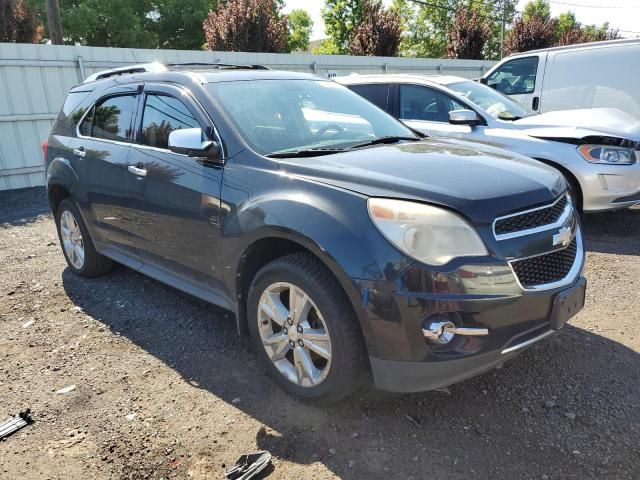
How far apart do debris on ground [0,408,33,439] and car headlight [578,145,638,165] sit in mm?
5463

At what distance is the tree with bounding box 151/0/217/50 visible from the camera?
32750 mm

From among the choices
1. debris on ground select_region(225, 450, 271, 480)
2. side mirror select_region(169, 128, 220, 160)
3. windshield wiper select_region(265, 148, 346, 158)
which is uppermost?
side mirror select_region(169, 128, 220, 160)

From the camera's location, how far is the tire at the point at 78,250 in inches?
187

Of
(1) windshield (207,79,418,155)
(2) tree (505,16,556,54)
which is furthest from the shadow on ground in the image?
(2) tree (505,16,556,54)

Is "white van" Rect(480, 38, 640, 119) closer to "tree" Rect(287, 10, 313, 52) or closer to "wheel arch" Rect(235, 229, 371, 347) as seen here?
"wheel arch" Rect(235, 229, 371, 347)

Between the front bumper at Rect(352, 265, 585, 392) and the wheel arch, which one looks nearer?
the front bumper at Rect(352, 265, 585, 392)

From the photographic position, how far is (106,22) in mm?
31062

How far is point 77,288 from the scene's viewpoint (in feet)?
15.9

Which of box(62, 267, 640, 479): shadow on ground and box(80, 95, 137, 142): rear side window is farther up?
box(80, 95, 137, 142): rear side window

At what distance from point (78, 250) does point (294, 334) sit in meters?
3.02

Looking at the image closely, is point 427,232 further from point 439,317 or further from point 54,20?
point 54,20

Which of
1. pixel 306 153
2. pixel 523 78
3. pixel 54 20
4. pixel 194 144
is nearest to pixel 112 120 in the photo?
pixel 194 144

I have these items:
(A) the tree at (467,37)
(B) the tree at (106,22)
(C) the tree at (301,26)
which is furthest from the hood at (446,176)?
(C) the tree at (301,26)

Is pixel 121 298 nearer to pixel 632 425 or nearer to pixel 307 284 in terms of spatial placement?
pixel 307 284
